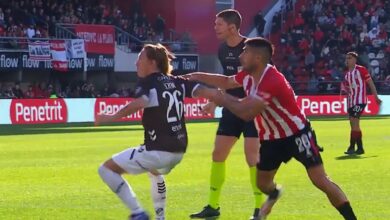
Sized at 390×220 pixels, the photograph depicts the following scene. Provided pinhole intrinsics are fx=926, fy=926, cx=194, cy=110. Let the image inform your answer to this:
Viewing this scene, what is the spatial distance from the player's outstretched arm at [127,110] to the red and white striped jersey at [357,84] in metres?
12.4

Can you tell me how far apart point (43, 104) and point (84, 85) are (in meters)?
7.31

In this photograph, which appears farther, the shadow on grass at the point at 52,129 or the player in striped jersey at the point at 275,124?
the shadow on grass at the point at 52,129

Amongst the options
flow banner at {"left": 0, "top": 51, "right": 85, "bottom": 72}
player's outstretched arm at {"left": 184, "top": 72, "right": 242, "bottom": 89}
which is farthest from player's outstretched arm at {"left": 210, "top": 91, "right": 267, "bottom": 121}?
flow banner at {"left": 0, "top": 51, "right": 85, "bottom": 72}

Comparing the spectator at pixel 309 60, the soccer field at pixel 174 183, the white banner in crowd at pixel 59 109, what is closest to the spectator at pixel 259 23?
the spectator at pixel 309 60

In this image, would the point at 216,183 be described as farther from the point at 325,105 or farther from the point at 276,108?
the point at 325,105

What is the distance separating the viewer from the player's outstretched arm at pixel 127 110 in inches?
359

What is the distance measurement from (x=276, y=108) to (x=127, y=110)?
150 centimetres

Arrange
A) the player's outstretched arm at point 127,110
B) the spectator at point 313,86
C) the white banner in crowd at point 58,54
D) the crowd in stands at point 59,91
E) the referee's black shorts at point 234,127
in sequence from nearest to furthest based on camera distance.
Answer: the player's outstretched arm at point 127,110 → the referee's black shorts at point 234,127 → the crowd in stands at point 59,91 → the white banner in crowd at point 58,54 → the spectator at point 313,86

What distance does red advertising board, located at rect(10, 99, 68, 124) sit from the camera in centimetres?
3412

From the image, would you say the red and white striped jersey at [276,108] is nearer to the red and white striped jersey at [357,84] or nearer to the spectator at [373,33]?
the red and white striped jersey at [357,84]

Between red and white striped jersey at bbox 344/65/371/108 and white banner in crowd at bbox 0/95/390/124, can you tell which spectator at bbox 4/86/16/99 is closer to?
white banner in crowd at bbox 0/95/390/124

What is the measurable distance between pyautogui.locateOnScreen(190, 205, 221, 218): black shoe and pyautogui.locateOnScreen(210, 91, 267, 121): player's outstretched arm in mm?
2668

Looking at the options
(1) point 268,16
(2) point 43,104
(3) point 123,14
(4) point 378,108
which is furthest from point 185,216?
(1) point 268,16

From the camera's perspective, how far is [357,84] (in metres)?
21.0
